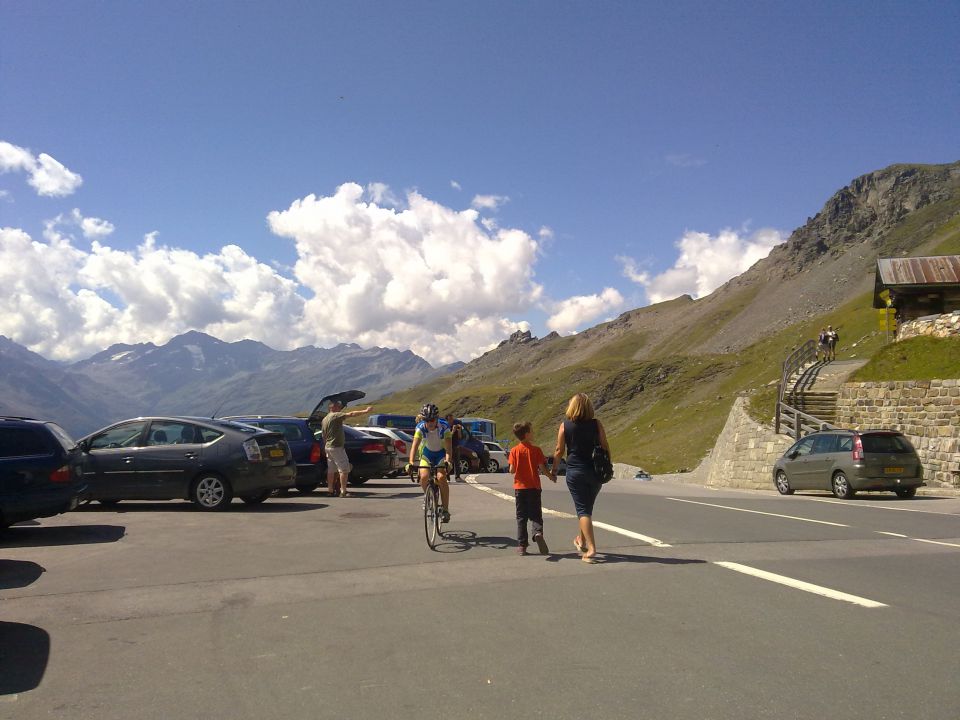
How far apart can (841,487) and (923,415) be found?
21.0ft

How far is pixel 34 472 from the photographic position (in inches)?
360

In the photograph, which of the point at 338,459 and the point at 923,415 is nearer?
the point at 338,459

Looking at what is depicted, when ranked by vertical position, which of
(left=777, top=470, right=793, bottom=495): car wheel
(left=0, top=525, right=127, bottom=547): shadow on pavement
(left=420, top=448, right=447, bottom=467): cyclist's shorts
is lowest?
(left=777, top=470, right=793, bottom=495): car wheel

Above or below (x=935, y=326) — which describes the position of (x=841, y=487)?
below

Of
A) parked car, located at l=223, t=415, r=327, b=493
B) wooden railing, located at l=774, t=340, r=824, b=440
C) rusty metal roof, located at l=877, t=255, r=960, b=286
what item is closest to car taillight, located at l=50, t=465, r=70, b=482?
parked car, located at l=223, t=415, r=327, b=493

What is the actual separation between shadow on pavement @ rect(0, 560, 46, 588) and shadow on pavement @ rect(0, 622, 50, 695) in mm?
1578

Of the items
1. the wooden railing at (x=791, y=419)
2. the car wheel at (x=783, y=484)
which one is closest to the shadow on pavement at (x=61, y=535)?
the car wheel at (x=783, y=484)

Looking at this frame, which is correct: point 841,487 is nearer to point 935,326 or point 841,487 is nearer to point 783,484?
point 783,484

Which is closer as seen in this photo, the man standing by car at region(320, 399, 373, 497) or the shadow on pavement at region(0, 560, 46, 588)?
the shadow on pavement at region(0, 560, 46, 588)

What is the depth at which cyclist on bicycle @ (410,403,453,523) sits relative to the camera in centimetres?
955

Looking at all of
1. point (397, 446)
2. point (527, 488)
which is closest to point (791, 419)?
point (397, 446)

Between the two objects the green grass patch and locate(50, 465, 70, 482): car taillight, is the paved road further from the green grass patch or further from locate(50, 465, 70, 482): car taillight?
the green grass patch

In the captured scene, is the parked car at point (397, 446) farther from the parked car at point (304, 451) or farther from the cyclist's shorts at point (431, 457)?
the cyclist's shorts at point (431, 457)

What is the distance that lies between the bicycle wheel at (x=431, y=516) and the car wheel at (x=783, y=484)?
14032 millimetres
